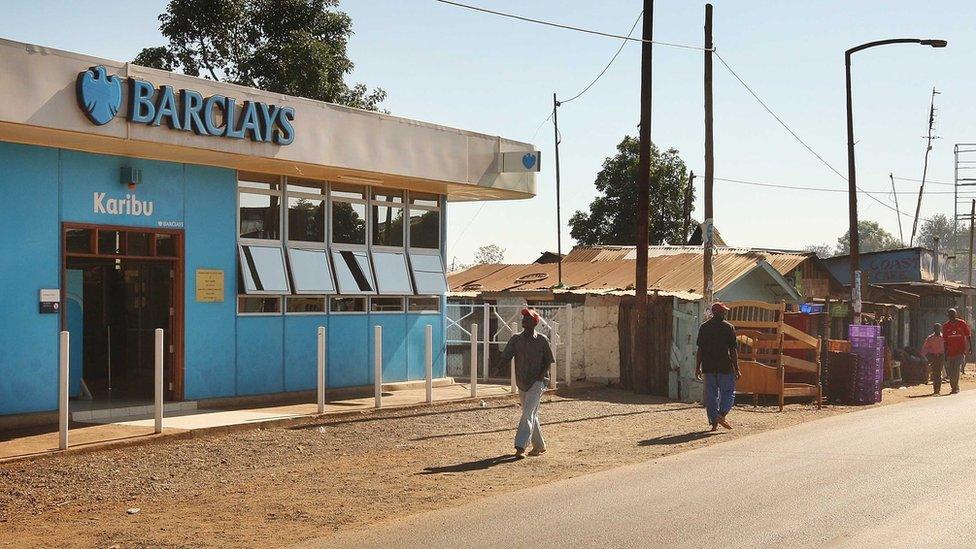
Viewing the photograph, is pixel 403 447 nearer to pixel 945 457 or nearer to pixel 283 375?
pixel 283 375

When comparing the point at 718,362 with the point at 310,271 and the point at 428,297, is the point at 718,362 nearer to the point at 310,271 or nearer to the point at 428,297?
the point at 310,271

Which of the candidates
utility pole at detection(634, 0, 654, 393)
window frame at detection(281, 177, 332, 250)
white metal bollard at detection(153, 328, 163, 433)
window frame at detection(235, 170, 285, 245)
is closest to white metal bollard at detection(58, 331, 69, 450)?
white metal bollard at detection(153, 328, 163, 433)

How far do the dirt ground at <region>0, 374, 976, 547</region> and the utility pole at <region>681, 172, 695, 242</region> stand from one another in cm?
2929

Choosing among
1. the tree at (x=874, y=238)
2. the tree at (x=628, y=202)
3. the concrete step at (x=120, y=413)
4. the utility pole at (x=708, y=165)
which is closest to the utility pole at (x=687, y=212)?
the tree at (x=628, y=202)

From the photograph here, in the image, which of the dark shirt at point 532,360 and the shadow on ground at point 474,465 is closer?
the shadow on ground at point 474,465

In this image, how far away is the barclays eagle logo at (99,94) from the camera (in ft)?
45.9

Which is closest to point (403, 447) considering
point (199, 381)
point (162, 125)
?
point (199, 381)

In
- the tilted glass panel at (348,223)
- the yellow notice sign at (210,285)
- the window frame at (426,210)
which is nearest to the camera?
the yellow notice sign at (210,285)

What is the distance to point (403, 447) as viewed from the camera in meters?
14.4

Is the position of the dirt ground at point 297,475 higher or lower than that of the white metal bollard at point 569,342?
lower

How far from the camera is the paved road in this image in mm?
8273

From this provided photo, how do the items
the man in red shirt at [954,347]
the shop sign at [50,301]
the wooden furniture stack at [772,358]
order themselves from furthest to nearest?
the man in red shirt at [954,347] < the wooden furniture stack at [772,358] < the shop sign at [50,301]

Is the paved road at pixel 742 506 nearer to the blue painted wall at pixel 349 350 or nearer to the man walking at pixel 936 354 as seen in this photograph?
the blue painted wall at pixel 349 350

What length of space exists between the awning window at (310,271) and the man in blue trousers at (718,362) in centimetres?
664
